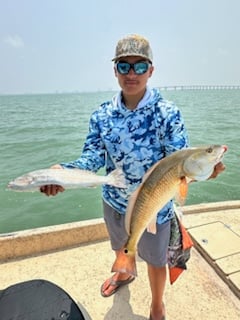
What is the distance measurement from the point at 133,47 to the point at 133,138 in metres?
0.61

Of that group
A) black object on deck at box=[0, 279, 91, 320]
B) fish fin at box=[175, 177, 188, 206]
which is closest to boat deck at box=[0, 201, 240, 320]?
black object on deck at box=[0, 279, 91, 320]

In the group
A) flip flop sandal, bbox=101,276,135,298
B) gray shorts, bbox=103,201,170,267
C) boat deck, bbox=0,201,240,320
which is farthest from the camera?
flip flop sandal, bbox=101,276,135,298

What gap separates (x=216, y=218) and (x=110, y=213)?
2.30m

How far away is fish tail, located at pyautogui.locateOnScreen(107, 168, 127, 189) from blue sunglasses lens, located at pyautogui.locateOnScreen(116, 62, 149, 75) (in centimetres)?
68

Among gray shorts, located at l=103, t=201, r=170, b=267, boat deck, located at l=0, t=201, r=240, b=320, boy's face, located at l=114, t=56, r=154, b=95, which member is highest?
boy's face, located at l=114, t=56, r=154, b=95

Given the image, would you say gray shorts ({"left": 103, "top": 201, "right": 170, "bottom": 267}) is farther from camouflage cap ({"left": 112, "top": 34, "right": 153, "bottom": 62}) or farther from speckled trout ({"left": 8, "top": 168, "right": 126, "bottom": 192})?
camouflage cap ({"left": 112, "top": 34, "right": 153, "bottom": 62})

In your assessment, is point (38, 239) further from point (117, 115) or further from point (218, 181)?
point (218, 181)

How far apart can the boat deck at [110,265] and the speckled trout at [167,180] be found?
1.39 meters

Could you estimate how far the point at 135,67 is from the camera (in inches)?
86.1

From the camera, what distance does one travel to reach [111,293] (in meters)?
3.21

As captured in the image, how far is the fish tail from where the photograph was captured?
2.19 m

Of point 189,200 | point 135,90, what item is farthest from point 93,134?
point 189,200

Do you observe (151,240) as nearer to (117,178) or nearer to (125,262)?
(125,262)

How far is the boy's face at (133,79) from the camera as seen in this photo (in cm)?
219
